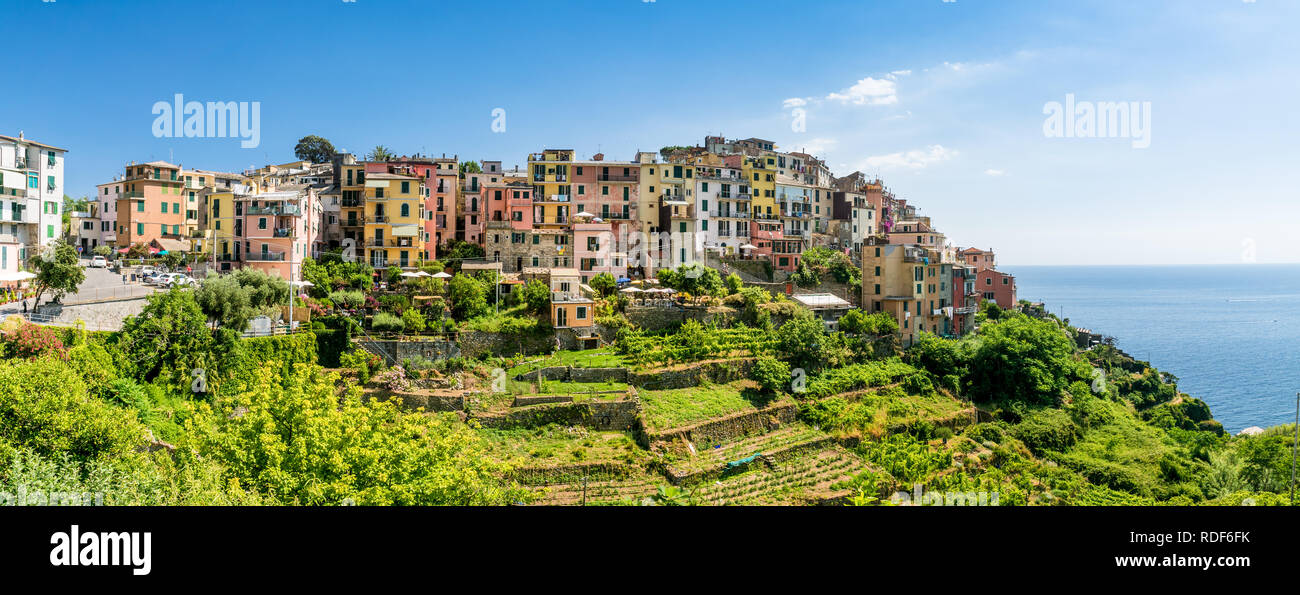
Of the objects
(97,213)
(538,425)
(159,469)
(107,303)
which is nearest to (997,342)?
(538,425)

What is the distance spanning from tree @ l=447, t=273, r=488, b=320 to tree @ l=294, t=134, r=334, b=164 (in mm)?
19770

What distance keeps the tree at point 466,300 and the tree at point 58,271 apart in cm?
689

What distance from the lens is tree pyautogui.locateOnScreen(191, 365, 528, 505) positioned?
641 centimetres

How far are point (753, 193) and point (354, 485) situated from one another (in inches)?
818

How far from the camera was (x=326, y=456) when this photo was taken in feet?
21.9

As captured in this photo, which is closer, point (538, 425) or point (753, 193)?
point (538, 425)

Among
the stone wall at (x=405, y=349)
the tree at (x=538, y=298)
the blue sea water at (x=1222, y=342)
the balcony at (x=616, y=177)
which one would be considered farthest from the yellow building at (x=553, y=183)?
the blue sea water at (x=1222, y=342)

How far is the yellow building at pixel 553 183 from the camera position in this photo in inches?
885

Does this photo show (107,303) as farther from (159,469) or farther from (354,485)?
(354,485)

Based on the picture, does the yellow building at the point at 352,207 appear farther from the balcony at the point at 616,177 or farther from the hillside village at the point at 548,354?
the balcony at the point at 616,177

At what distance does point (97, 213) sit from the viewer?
72.8ft
